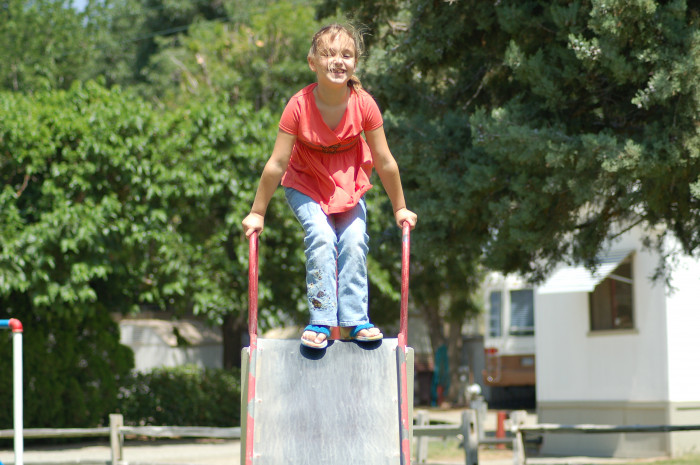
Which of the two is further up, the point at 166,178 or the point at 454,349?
the point at 166,178

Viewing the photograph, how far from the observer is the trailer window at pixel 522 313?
27766 mm

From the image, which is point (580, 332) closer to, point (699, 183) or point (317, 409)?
point (699, 183)

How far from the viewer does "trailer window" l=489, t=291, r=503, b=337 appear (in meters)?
28.4

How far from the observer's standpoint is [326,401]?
4.33 metres

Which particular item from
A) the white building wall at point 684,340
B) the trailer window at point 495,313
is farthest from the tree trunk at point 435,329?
the white building wall at point 684,340

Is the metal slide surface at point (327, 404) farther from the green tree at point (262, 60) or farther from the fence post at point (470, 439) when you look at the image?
the green tree at point (262, 60)

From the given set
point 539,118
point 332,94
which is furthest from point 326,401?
point 539,118

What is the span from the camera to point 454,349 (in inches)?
1169

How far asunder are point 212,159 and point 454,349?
15941 millimetres

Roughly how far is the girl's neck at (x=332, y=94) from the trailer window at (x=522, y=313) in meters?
23.8

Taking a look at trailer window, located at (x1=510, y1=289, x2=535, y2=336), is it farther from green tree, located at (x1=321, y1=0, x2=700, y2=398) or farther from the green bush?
green tree, located at (x1=321, y1=0, x2=700, y2=398)

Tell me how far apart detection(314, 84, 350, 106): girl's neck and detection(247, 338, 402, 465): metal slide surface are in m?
1.26

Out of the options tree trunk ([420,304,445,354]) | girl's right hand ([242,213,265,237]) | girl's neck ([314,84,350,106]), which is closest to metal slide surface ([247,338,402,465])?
girl's right hand ([242,213,265,237])

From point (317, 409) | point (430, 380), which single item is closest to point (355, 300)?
point (317, 409)
